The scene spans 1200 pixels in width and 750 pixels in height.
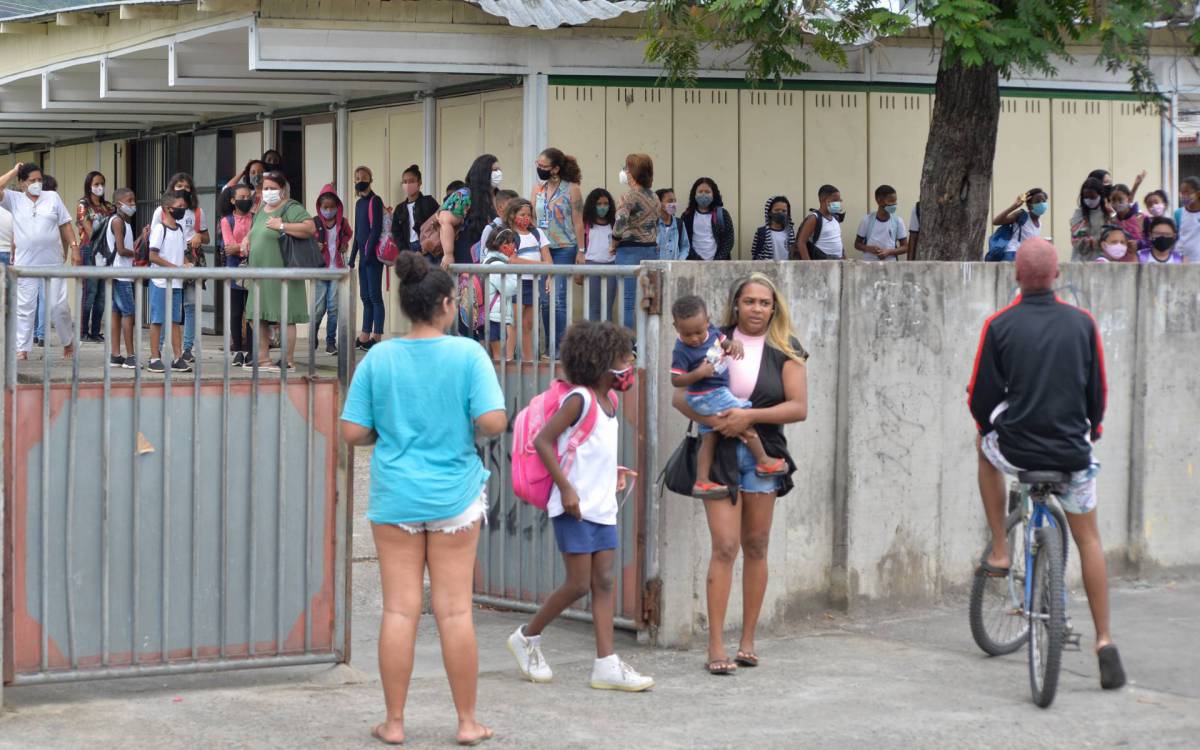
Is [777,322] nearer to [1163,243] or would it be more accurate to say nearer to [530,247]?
[530,247]

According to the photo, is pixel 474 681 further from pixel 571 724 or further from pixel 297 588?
pixel 297 588

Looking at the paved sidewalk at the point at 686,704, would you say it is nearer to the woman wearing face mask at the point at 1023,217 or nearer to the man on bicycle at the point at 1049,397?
the man on bicycle at the point at 1049,397

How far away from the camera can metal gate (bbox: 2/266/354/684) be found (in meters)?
6.16

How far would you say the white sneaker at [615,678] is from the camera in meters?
6.69

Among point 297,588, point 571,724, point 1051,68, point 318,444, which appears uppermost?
point 1051,68

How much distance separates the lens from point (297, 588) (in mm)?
6625

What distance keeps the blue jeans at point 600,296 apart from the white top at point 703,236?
775 centimetres

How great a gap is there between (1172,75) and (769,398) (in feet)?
41.5

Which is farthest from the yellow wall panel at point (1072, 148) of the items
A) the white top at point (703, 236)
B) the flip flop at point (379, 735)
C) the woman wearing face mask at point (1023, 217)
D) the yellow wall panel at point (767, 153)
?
the flip flop at point (379, 735)

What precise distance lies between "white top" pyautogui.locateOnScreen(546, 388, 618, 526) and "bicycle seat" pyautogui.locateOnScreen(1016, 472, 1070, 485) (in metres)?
1.73

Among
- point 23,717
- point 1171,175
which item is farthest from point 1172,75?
point 23,717

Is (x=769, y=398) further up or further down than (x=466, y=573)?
further up

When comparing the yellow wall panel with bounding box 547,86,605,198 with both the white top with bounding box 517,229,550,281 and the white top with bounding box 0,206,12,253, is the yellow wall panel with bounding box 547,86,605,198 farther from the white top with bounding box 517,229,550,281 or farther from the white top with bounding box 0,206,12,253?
the white top with bounding box 0,206,12,253

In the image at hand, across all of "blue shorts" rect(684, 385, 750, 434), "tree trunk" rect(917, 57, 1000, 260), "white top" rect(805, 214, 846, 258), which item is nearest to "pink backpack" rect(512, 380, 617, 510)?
"blue shorts" rect(684, 385, 750, 434)
